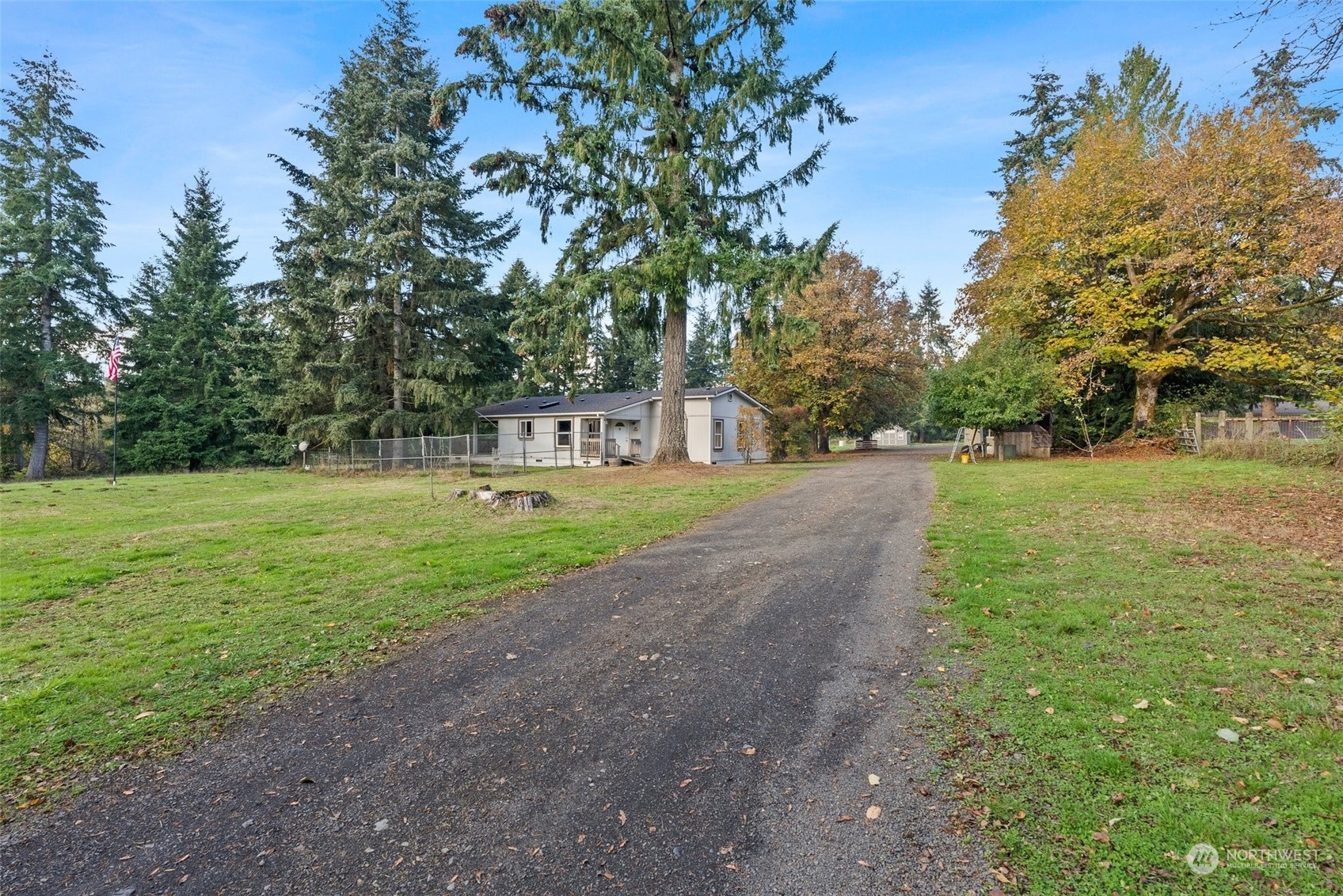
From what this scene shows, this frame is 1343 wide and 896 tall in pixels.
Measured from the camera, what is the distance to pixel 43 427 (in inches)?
1000

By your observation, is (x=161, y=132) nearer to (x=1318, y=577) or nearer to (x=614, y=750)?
(x=614, y=750)

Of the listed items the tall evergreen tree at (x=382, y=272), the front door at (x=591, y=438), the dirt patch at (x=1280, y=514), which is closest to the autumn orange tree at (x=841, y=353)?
the front door at (x=591, y=438)

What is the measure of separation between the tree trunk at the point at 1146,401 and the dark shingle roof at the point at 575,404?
50.2ft

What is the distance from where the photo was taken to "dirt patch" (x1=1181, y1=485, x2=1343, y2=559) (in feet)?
21.5

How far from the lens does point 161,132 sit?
12.9 m

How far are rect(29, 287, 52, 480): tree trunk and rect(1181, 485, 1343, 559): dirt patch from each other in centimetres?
3852

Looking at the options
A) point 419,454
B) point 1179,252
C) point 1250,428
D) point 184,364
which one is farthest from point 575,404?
point 1250,428

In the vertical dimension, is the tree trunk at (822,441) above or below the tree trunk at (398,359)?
below

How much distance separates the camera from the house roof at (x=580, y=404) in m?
26.1

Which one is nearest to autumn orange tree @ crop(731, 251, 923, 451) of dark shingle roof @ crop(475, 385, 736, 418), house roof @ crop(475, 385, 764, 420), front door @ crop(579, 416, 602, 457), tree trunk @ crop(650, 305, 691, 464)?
house roof @ crop(475, 385, 764, 420)

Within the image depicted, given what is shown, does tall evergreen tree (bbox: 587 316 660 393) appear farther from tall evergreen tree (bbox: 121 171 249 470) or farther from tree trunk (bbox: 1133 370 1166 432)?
tree trunk (bbox: 1133 370 1166 432)

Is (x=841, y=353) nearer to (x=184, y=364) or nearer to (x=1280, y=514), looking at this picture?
(x=1280, y=514)

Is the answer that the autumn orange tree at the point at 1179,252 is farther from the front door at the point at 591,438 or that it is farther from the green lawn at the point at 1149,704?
the front door at the point at 591,438

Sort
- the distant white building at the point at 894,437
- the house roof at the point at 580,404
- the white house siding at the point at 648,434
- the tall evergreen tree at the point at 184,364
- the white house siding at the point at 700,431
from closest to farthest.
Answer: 1. the white house siding at the point at 700,431
2. the white house siding at the point at 648,434
3. the house roof at the point at 580,404
4. the tall evergreen tree at the point at 184,364
5. the distant white building at the point at 894,437
